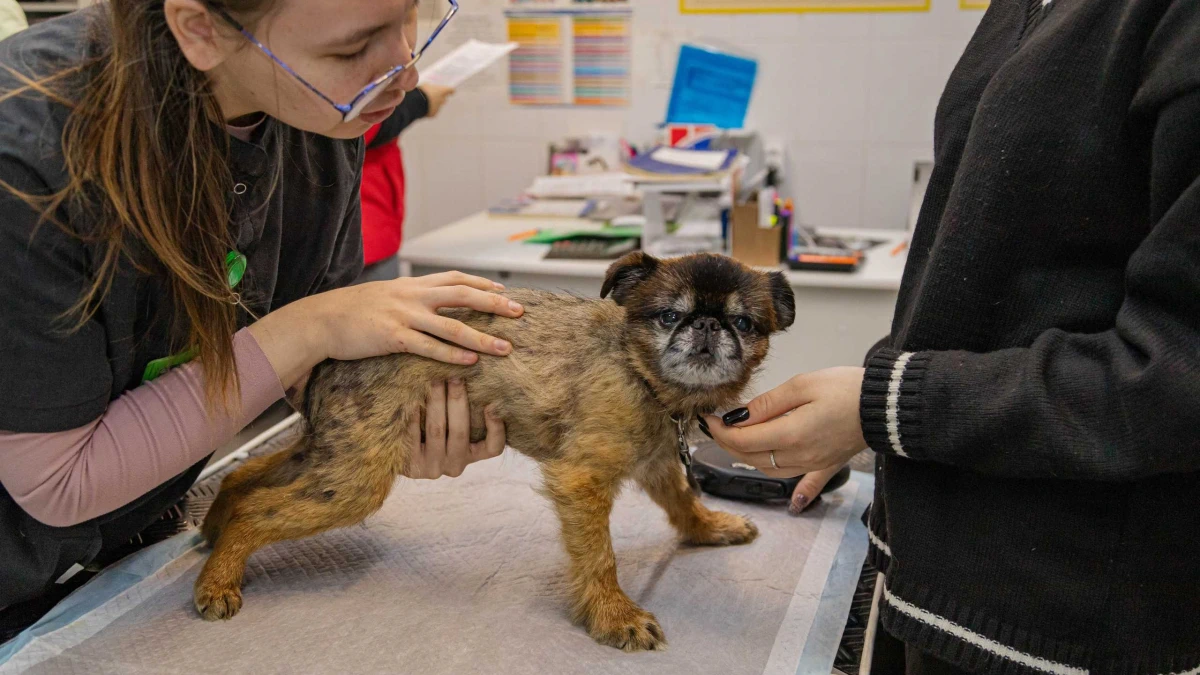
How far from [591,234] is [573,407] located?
6.08 ft

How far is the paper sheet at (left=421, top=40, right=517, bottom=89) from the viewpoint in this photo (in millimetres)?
3127

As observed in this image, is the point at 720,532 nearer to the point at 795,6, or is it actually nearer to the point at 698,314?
the point at 698,314

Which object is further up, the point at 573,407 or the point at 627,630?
the point at 573,407

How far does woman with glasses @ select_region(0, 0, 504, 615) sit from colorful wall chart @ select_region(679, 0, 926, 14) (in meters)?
2.71

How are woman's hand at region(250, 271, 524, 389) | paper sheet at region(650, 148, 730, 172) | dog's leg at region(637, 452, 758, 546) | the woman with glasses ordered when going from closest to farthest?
the woman with glasses, woman's hand at region(250, 271, 524, 389), dog's leg at region(637, 452, 758, 546), paper sheet at region(650, 148, 730, 172)

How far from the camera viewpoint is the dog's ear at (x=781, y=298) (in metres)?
1.49

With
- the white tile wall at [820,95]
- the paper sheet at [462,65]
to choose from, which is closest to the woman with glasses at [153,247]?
the paper sheet at [462,65]

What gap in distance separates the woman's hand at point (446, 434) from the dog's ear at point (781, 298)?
509 mm

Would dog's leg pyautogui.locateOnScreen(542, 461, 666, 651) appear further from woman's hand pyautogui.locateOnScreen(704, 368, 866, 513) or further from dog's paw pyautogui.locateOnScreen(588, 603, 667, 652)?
woman's hand pyautogui.locateOnScreen(704, 368, 866, 513)

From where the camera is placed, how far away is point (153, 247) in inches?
43.6

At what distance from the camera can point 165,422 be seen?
123 centimetres

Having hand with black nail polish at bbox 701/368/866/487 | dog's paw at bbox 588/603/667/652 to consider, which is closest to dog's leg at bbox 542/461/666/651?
dog's paw at bbox 588/603/667/652

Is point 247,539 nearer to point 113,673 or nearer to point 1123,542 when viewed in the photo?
point 113,673

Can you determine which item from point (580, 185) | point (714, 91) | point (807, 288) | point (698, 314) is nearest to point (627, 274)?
point (698, 314)
